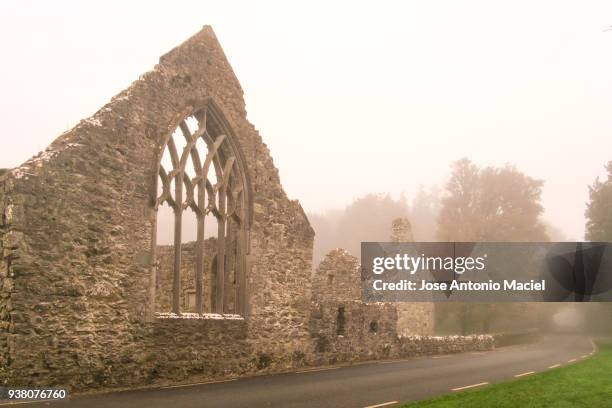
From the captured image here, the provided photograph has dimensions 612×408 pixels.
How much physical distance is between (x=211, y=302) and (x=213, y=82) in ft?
24.6

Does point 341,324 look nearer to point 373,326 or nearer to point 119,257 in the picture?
point 373,326

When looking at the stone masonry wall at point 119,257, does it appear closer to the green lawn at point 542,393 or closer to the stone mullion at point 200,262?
the stone mullion at point 200,262

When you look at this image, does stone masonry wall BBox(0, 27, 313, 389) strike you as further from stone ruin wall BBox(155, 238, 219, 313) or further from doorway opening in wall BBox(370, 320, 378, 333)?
stone ruin wall BBox(155, 238, 219, 313)

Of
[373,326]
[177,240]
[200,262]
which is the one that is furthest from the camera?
[373,326]

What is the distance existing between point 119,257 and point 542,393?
330 inches

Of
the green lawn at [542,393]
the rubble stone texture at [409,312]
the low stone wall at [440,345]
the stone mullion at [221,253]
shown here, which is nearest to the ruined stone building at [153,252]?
the stone mullion at [221,253]

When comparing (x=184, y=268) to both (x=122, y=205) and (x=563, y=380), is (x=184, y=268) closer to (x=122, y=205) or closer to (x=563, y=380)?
(x=122, y=205)

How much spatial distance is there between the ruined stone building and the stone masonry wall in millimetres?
26

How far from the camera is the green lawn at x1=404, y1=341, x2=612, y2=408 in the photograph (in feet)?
34.6

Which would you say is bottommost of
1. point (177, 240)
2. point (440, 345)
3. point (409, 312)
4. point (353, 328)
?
point (440, 345)

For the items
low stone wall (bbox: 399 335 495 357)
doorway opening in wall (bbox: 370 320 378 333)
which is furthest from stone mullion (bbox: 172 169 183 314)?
low stone wall (bbox: 399 335 495 357)

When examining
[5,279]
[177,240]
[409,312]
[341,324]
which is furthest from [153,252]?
[409,312]

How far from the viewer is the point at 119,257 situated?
1289 centimetres

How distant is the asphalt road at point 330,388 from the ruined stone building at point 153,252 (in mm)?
918
